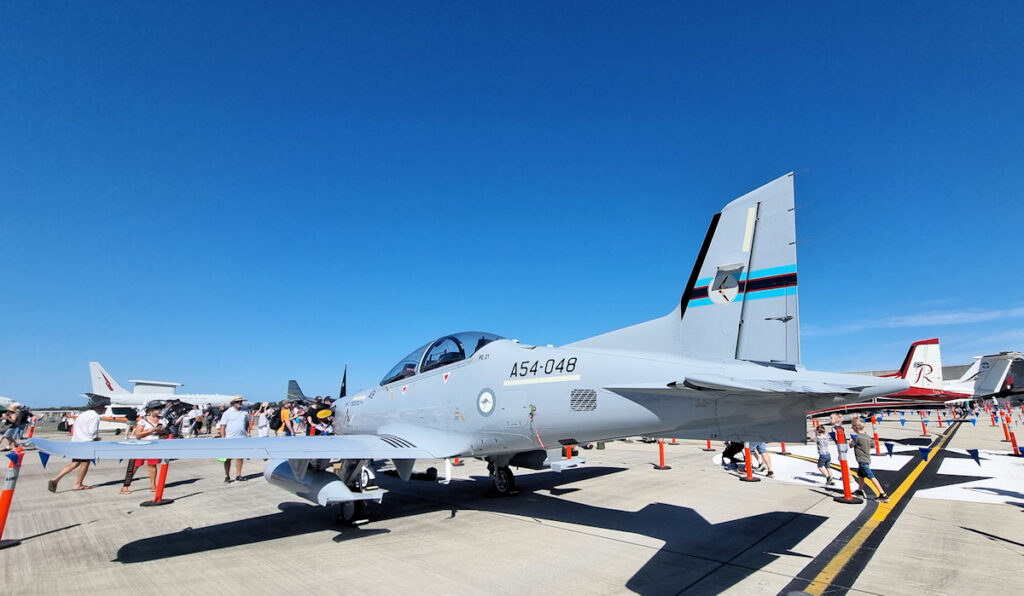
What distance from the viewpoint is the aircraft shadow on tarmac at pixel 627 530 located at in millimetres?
5023

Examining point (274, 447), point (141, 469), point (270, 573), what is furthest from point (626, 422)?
point (141, 469)

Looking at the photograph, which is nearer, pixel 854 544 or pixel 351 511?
pixel 854 544

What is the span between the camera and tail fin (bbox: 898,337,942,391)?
28.6 m

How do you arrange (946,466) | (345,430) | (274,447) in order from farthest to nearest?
(946,466) < (345,430) < (274,447)

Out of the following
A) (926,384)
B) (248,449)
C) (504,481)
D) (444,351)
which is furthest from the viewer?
(926,384)

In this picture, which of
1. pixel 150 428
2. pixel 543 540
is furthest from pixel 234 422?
pixel 543 540

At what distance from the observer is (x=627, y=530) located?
22.2 ft

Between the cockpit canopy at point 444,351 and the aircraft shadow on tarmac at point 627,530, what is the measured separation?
8.60 feet

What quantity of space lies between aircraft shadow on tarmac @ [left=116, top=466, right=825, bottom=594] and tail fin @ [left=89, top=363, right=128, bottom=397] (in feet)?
167

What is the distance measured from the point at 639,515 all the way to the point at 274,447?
19.5 feet

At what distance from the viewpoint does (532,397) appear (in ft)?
21.3

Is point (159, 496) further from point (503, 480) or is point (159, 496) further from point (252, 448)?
point (503, 480)

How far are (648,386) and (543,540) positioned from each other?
284 centimetres

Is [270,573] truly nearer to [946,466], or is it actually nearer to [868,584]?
[868,584]
